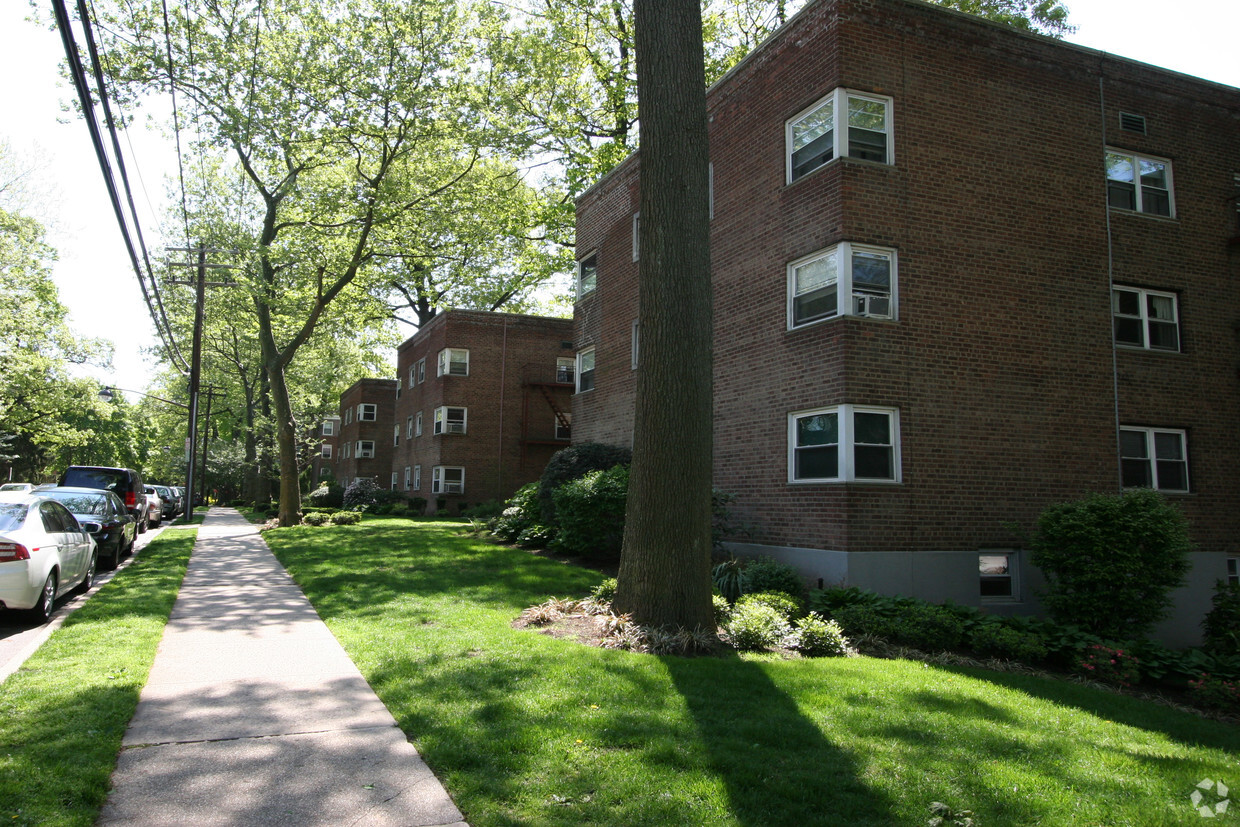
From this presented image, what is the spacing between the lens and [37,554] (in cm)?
942

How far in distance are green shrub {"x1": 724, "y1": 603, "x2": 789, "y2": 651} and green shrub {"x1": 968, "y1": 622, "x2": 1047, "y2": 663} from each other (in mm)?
2427

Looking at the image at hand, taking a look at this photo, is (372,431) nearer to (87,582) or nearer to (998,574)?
(87,582)

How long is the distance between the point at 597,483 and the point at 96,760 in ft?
35.7

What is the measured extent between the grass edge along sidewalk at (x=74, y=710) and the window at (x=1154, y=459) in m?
14.9

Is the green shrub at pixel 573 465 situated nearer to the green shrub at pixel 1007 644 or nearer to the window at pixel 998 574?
the window at pixel 998 574

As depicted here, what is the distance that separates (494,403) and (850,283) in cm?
2279

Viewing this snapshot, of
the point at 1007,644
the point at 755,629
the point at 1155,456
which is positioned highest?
the point at 1155,456

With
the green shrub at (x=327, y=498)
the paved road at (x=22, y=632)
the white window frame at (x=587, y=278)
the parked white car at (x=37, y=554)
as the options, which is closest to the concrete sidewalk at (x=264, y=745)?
the paved road at (x=22, y=632)

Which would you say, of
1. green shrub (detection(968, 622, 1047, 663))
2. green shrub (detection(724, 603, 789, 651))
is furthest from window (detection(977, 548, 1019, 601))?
green shrub (detection(724, 603, 789, 651))

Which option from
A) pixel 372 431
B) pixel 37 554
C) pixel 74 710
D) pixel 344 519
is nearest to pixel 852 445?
pixel 74 710

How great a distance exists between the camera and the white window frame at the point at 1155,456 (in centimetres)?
1441

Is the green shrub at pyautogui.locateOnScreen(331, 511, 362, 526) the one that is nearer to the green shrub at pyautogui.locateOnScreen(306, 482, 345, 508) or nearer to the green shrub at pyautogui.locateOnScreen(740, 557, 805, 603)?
the green shrub at pyautogui.locateOnScreen(306, 482, 345, 508)

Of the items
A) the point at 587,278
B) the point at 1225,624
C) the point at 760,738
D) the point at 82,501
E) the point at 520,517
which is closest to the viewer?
the point at 760,738

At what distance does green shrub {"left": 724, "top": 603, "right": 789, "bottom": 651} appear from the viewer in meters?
8.77
